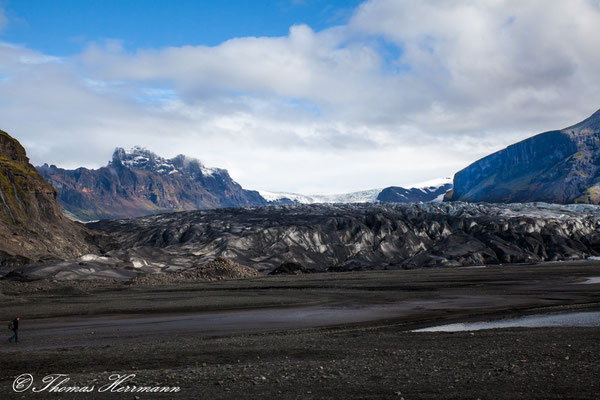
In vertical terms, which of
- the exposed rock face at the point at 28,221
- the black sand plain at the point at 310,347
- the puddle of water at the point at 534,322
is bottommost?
the puddle of water at the point at 534,322

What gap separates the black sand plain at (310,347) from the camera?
15.4m

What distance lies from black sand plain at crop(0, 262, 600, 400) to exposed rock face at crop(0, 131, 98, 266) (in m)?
48.2

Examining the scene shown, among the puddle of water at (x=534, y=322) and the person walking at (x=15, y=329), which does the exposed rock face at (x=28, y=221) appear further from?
the puddle of water at (x=534, y=322)

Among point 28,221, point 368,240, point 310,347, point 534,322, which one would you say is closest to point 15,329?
point 310,347

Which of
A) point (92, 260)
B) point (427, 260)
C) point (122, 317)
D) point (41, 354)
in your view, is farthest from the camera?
point (427, 260)

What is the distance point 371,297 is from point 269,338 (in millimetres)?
25238

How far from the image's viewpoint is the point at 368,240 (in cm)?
13138

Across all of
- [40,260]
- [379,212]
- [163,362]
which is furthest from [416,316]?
[379,212]

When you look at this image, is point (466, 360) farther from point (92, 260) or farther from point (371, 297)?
point (92, 260)

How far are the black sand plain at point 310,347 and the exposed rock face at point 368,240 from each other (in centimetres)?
5962

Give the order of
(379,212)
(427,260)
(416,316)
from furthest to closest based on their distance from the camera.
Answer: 1. (379,212)
2. (427,260)
3. (416,316)

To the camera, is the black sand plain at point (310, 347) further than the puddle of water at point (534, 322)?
No

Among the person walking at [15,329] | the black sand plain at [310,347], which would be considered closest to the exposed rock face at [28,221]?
the black sand plain at [310,347]

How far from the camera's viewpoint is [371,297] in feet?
167
